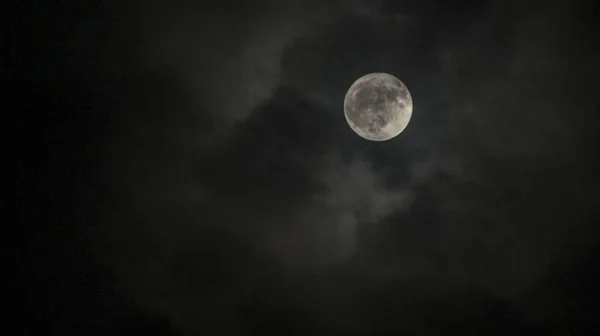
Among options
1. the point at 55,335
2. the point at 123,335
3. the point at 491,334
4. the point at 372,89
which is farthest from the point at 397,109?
the point at 123,335

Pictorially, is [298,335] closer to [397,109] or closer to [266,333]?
[266,333]

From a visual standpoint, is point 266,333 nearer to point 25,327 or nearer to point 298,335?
point 298,335

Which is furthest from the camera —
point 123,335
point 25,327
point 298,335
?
point 298,335

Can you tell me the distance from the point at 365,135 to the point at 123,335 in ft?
126

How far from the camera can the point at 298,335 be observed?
45.8 metres

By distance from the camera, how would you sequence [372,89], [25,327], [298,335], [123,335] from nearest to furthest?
[372,89]
[25,327]
[123,335]
[298,335]

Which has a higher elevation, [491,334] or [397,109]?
[491,334]

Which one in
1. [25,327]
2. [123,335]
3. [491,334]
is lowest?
[25,327]

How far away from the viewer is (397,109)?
19109 millimetres

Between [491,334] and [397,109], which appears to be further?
[491,334]

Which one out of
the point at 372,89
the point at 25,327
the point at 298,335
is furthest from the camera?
the point at 298,335

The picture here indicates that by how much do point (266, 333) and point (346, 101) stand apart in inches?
1394

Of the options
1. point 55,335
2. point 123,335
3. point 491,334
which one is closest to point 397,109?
point 55,335

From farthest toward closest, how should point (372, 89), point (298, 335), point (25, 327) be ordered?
point (298, 335) → point (25, 327) → point (372, 89)
